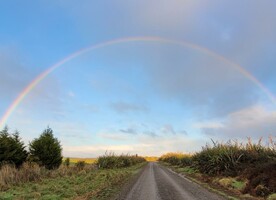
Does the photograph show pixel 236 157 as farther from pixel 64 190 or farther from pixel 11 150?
pixel 11 150

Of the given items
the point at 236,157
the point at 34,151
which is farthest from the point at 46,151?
the point at 236,157

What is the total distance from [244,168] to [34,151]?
37.0 meters

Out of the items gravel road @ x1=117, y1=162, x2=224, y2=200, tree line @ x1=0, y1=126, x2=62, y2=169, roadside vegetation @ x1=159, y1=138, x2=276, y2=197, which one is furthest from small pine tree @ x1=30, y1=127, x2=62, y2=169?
gravel road @ x1=117, y1=162, x2=224, y2=200

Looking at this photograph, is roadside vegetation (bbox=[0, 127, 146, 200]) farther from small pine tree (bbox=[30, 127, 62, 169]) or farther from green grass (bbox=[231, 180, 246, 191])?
green grass (bbox=[231, 180, 246, 191])

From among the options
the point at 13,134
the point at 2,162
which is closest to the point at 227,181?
the point at 2,162

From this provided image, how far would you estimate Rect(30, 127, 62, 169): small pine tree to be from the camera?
4975 centimetres

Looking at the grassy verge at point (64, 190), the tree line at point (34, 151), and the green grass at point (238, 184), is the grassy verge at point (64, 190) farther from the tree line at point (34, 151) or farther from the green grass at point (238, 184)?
the tree line at point (34, 151)

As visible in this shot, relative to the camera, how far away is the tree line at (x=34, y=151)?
136 feet

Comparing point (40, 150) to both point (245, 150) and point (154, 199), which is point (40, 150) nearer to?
point (245, 150)

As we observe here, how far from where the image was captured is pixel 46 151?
50.4m

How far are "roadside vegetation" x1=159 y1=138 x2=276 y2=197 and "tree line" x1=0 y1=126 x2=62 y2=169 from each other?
88.3 feet

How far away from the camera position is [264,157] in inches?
961

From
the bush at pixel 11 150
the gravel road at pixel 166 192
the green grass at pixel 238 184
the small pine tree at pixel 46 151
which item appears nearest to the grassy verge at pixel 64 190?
the gravel road at pixel 166 192

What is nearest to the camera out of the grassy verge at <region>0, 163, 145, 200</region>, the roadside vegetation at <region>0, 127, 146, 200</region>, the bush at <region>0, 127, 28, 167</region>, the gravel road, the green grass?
the gravel road
